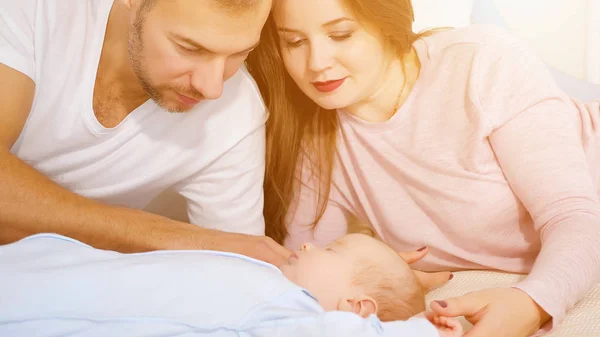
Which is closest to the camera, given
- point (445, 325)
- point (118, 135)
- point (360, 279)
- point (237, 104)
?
point (445, 325)

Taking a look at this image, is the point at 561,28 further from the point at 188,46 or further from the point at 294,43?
the point at 188,46

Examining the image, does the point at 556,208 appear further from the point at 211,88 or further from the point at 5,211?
the point at 5,211

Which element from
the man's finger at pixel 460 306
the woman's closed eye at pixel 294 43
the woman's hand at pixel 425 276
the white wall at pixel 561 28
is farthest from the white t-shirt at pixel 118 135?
the white wall at pixel 561 28

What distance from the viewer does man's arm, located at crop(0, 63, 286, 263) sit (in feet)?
5.03

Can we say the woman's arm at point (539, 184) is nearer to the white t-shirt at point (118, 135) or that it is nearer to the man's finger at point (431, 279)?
the man's finger at point (431, 279)

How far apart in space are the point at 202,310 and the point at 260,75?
953mm

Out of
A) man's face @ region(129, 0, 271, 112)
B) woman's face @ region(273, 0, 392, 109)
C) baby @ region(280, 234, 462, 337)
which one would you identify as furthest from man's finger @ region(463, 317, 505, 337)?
man's face @ region(129, 0, 271, 112)

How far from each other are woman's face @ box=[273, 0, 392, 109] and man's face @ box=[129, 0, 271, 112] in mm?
89

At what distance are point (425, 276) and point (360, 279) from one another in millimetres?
342

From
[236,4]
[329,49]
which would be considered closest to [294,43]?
[329,49]

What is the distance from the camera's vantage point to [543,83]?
5.51 feet

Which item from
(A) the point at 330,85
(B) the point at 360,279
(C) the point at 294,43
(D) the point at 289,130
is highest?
(C) the point at 294,43

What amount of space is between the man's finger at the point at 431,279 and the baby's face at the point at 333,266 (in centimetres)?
24

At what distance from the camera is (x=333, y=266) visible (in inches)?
56.3
